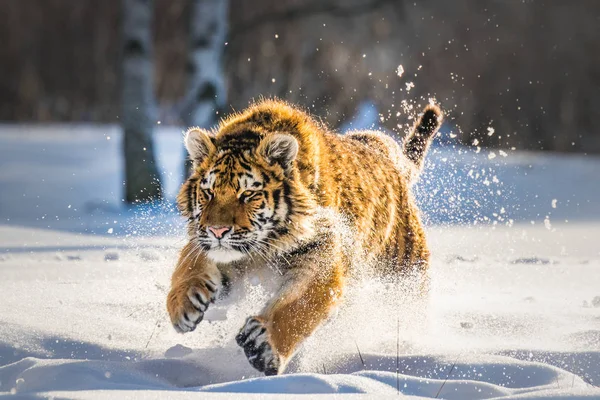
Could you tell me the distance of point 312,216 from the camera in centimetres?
411

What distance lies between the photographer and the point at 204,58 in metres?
11.4

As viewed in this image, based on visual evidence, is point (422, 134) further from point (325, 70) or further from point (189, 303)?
point (325, 70)

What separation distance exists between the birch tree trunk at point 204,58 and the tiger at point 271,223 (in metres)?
6.91

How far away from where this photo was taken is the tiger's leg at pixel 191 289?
401 cm

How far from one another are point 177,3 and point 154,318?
14.8 meters

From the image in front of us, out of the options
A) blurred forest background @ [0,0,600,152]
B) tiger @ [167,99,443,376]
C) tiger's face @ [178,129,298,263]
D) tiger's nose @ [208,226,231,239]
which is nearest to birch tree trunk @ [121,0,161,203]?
blurred forest background @ [0,0,600,152]

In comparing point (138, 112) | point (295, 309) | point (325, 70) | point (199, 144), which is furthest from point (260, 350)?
point (325, 70)

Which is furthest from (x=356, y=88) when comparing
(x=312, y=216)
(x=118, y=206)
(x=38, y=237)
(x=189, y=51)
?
(x=312, y=216)

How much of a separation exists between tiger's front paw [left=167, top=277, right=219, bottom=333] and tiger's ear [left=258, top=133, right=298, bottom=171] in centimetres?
61

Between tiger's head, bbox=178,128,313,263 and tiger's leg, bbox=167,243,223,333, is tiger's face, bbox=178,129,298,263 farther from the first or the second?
tiger's leg, bbox=167,243,223,333

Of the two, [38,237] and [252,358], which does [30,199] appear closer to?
[38,237]

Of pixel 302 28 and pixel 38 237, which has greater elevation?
pixel 302 28

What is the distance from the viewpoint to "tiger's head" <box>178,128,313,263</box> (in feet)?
13.0

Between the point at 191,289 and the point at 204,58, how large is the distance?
7618 mm
